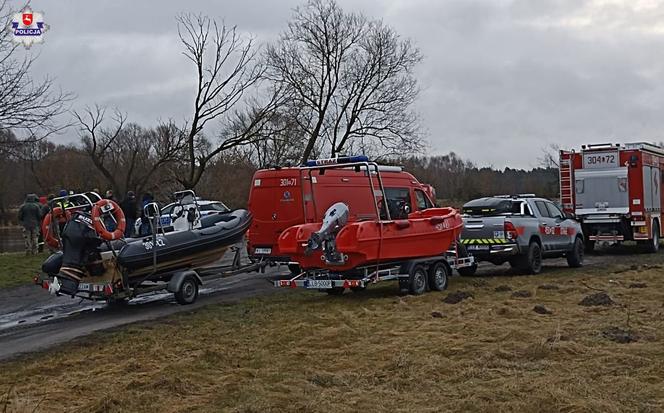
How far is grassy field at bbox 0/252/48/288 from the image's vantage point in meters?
16.9

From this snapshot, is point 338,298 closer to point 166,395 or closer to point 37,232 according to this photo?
point 166,395

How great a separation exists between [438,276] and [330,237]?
8.05 ft

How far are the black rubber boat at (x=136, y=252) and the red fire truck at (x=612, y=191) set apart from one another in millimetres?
11723

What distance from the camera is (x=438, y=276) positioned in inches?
546

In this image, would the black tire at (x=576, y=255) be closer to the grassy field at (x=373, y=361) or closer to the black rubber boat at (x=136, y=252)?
the grassy field at (x=373, y=361)

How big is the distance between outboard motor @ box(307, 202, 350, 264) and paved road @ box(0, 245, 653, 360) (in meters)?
2.27

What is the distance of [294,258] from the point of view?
13242mm

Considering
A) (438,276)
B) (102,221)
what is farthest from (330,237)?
(102,221)

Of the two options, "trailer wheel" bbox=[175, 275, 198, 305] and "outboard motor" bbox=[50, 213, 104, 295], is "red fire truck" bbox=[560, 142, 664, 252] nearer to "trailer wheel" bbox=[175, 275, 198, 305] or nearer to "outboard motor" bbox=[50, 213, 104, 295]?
"trailer wheel" bbox=[175, 275, 198, 305]

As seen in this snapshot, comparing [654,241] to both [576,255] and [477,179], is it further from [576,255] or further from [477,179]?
[477,179]

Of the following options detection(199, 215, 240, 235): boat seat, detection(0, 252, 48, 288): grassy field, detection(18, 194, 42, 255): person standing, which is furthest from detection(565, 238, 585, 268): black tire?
detection(18, 194, 42, 255): person standing

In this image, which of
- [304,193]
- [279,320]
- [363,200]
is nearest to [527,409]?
[279,320]

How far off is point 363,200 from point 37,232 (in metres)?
10.0

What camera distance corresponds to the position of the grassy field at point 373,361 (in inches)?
255
